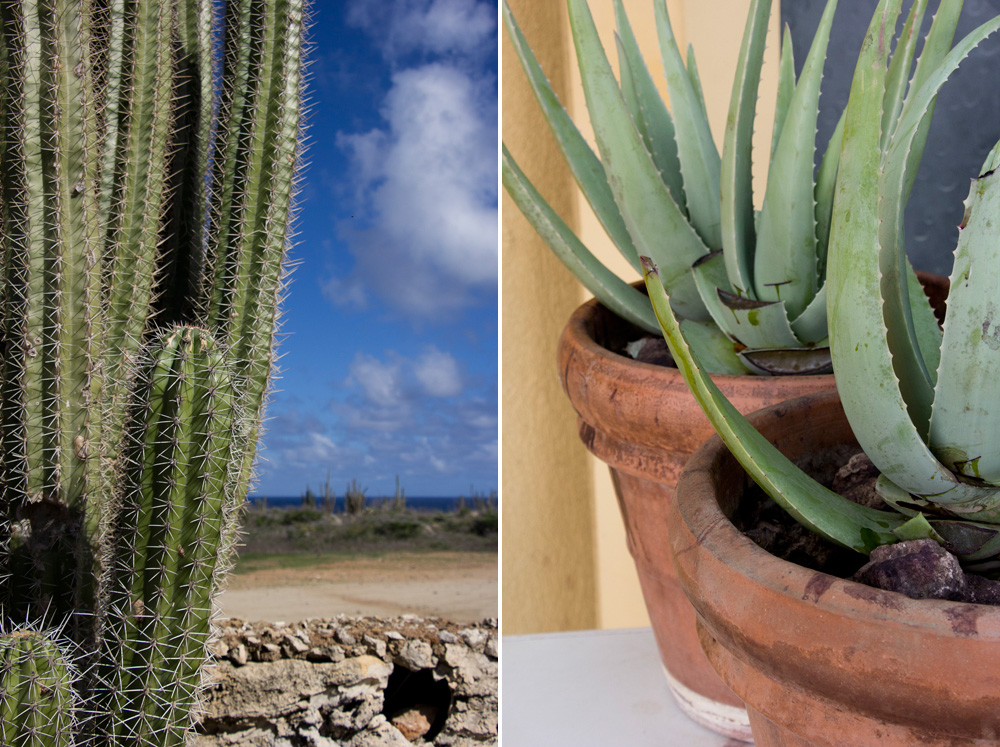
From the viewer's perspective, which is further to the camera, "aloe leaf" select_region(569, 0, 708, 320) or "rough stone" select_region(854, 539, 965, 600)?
"aloe leaf" select_region(569, 0, 708, 320)

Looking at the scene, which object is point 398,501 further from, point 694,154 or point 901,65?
point 901,65

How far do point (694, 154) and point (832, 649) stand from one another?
0.41 meters

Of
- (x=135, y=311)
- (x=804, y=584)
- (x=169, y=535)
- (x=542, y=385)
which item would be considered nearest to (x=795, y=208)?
(x=804, y=584)

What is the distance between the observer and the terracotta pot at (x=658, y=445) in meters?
0.43

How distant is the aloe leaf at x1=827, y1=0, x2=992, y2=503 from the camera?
24cm

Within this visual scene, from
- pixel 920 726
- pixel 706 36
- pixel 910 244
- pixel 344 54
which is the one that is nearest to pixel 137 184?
pixel 344 54

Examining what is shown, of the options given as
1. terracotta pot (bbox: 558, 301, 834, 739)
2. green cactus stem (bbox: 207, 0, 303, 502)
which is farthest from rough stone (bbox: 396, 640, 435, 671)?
terracotta pot (bbox: 558, 301, 834, 739)

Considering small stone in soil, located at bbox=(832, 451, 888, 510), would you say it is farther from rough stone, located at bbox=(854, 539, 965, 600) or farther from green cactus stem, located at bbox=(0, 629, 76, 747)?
green cactus stem, located at bbox=(0, 629, 76, 747)

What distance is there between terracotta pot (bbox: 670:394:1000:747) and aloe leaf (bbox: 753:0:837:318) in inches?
8.8

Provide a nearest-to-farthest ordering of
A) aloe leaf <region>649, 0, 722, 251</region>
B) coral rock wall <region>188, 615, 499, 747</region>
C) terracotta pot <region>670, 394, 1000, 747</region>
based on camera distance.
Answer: terracotta pot <region>670, 394, 1000, 747</region> < aloe leaf <region>649, 0, 722, 251</region> < coral rock wall <region>188, 615, 499, 747</region>

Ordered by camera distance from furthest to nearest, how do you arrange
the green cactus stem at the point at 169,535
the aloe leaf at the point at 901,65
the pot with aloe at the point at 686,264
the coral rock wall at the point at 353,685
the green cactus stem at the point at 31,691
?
1. the coral rock wall at the point at 353,685
2. the green cactus stem at the point at 169,535
3. the green cactus stem at the point at 31,691
4. the pot with aloe at the point at 686,264
5. the aloe leaf at the point at 901,65

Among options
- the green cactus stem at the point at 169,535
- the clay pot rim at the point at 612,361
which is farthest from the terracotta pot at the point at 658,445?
the green cactus stem at the point at 169,535

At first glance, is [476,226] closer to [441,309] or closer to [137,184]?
[441,309]

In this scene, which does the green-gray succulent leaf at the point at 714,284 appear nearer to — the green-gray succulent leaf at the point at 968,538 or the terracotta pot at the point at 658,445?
the terracotta pot at the point at 658,445
